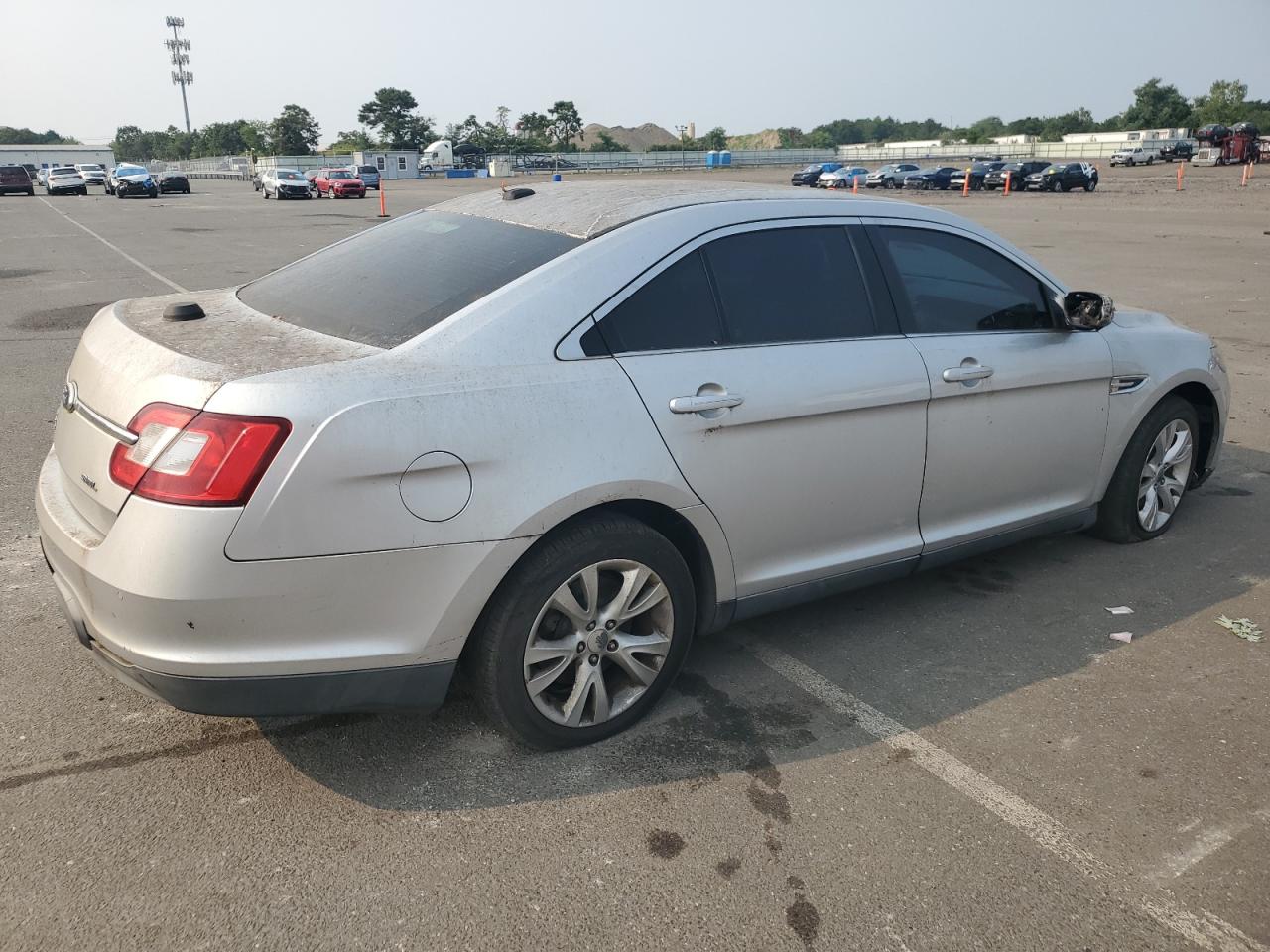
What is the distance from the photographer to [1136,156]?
226ft

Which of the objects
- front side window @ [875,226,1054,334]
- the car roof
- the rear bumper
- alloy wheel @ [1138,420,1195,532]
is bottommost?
alloy wheel @ [1138,420,1195,532]

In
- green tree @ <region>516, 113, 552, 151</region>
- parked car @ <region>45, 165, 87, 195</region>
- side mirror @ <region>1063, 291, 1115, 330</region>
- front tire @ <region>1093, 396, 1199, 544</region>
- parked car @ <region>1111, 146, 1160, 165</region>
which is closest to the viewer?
side mirror @ <region>1063, 291, 1115, 330</region>

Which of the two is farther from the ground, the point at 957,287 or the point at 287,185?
the point at 957,287

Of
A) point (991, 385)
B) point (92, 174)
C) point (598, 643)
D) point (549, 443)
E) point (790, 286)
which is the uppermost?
point (790, 286)

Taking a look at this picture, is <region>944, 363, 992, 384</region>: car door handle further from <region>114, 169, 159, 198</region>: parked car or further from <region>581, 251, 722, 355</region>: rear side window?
<region>114, 169, 159, 198</region>: parked car

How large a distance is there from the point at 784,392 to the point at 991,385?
109 centimetres

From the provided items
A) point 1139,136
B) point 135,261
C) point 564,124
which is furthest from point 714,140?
point 135,261

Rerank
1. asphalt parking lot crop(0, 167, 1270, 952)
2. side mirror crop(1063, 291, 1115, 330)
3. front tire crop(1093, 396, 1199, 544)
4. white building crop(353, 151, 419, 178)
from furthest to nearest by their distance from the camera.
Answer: white building crop(353, 151, 419, 178), front tire crop(1093, 396, 1199, 544), side mirror crop(1063, 291, 1115, 330), asphalt parking lot crop(0, 167, 1270, 952)

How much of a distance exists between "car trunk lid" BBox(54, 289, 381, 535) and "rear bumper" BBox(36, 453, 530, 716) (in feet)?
0.60

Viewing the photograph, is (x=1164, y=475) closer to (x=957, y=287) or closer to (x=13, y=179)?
(x=957, y=287)

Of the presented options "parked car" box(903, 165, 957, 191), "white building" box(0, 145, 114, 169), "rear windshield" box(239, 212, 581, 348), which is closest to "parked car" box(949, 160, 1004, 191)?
"parked car" box(903, 165, 957, 191)

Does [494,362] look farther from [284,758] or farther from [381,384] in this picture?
[284,758]

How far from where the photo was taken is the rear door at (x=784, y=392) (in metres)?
3.24

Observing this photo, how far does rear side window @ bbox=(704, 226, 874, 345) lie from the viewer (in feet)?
11.4
